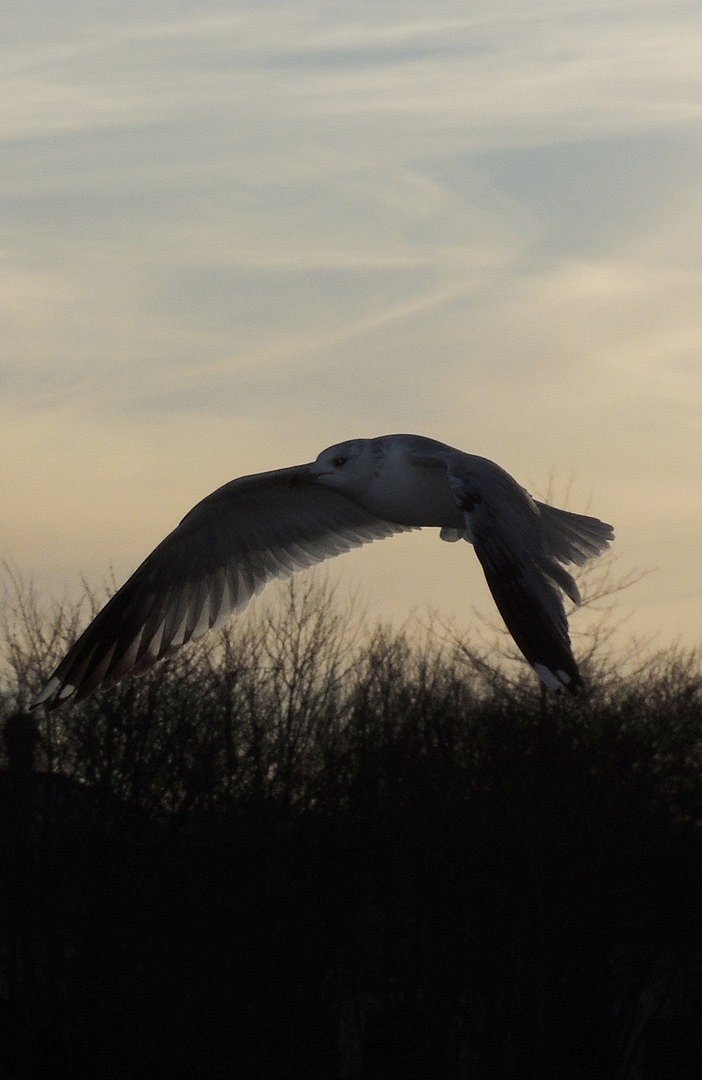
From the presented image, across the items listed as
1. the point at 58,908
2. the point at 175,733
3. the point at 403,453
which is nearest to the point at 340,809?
the point at 175,733

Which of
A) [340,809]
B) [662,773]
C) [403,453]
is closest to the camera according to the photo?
[403,453]

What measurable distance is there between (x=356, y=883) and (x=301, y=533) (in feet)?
65.3

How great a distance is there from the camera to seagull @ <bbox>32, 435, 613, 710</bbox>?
249 inches

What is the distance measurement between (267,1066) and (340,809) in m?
4.51

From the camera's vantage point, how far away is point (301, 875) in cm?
2816

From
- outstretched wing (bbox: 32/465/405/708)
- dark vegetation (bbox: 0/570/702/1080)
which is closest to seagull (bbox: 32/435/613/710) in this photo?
outstretched wing (bbox: 32/465/405/708)

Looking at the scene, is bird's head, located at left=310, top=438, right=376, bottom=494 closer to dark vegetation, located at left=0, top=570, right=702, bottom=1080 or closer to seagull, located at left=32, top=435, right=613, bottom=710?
seagull, located at left=32, top=435, right=613, bottom=710

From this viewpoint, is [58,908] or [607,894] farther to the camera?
[58,908]

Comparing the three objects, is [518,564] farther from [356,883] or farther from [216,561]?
[356,883]

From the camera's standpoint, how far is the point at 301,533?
337 inches

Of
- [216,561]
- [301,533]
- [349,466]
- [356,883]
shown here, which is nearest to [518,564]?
[349,466]

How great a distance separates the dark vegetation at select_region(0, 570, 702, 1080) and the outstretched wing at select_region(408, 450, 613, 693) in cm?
1662

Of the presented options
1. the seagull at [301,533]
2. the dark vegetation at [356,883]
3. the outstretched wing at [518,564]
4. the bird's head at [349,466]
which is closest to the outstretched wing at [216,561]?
the seagull at [301,533]

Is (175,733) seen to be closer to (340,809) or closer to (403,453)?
(340,809)
